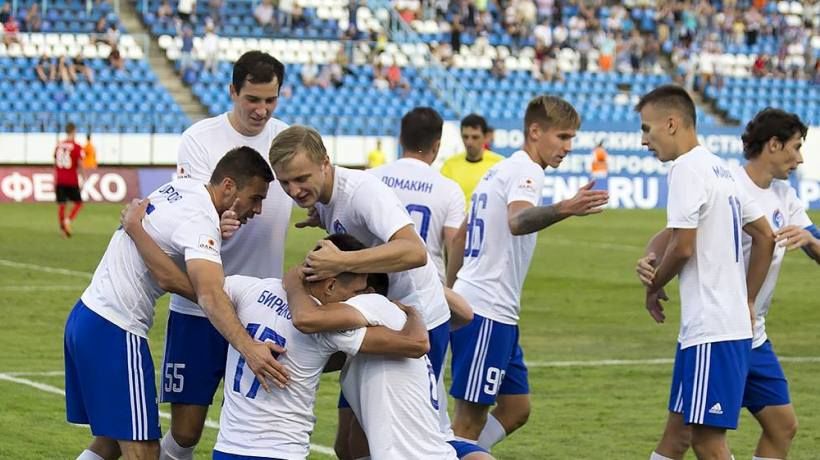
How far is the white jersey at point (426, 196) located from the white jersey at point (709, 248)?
281 centimetres

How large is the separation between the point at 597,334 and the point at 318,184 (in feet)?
32.8

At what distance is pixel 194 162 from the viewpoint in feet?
27.5

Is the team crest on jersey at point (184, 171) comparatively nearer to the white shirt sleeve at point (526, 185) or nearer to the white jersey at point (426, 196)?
the white shirt sleeve at point (526, 185)

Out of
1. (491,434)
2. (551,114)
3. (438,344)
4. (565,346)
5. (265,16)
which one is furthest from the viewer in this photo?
(265,16)

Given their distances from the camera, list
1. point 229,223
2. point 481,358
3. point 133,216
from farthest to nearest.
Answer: point 481,358 < point 133,216 < point 229,223

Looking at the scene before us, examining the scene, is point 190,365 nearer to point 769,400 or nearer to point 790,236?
point 769,400

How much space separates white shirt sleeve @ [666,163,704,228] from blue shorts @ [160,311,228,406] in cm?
239

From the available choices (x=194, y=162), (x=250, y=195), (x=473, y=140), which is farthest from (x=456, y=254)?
(x=473, y=140)

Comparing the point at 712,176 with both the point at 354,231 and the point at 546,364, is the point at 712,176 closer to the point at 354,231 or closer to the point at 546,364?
the point at 354,231

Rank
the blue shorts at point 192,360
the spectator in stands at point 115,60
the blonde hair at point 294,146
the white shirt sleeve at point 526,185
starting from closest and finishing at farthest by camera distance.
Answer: the blonde hair at point 294,146 < the blue shorts at point 192,360 < the white shirt sleeve at point 526,185 < the spectator in stands at point 115,60

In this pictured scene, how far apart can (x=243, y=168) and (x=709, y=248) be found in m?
2.28

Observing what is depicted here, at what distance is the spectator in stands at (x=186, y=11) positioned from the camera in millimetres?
43812

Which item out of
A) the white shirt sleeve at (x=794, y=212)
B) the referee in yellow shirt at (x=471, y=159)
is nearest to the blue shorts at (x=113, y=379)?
the white shirt sleeve at (x=794, y=212)

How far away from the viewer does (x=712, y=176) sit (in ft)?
25.3
